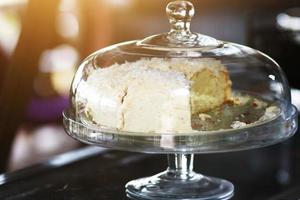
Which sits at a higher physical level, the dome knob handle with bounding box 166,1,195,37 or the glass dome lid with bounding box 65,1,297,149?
the dome knob handle with bounding box 166,1,195,37

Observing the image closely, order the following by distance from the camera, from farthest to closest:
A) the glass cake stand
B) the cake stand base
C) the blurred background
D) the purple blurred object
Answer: the purple blurred object → the blurred background → the cake stand base → the glass cake stand

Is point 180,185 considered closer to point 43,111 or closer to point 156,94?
point 156,94

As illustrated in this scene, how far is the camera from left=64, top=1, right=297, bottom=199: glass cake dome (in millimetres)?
881

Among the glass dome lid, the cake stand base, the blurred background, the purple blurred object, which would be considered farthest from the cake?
the purple blurred object

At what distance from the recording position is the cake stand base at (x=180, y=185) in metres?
0.97

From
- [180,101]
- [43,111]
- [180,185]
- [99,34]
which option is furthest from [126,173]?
[43,111]

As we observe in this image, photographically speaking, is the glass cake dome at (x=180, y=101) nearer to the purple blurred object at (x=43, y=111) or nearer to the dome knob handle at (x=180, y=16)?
the dome knob handle at (x=180, y=16)

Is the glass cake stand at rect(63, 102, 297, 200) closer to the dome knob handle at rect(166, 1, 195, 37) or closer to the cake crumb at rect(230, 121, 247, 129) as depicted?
the cake crumb at rect(230, 121, 247, 129)

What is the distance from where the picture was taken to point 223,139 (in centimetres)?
88

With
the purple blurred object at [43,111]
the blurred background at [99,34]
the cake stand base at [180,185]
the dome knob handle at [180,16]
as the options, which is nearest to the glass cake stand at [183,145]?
the cake stand base at [180,185]

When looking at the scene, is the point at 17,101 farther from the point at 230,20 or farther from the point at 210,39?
the point at 230,20

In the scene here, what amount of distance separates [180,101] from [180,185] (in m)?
0.16

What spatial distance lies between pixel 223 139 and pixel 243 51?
17 centimetres

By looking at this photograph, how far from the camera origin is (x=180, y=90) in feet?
2.94
